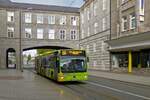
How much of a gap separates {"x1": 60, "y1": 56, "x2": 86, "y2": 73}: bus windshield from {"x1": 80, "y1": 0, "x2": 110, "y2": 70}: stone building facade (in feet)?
87.0

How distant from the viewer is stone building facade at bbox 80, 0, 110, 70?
179 feet

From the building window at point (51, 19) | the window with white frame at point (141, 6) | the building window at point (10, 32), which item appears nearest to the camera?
the window with white frame at point (141, 6)

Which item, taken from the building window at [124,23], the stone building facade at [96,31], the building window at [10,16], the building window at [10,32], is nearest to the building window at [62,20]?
the stone building facade at [96,31]

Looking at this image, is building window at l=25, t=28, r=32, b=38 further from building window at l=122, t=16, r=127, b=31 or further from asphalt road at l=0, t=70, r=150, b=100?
asphalt road at l=0, t=70, r=150, b=100

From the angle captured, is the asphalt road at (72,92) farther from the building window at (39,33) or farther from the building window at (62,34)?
the building window at (62,34)

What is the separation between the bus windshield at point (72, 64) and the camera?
86.0 ft

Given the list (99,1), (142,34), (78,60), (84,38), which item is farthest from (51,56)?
(84,38)

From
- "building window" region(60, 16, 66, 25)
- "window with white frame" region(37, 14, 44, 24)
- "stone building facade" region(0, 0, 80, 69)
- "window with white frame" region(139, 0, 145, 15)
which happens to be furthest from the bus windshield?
"building window" region(60, 16, 66, 25)

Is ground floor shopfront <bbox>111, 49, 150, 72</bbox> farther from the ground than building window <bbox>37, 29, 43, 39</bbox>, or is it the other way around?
building window <bbox>37, 29, 43, 39</bbox>

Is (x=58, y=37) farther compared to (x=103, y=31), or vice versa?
(x=58, y=37)

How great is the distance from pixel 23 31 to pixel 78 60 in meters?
52.2

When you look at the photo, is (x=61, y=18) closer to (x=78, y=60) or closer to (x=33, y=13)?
(x=33, y=13)

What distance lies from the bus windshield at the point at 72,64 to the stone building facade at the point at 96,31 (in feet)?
87.0

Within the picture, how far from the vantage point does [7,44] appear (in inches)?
2965
